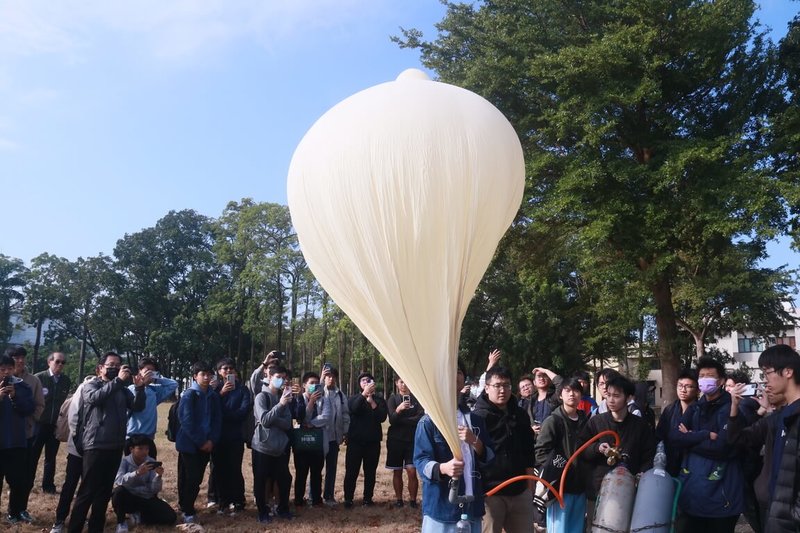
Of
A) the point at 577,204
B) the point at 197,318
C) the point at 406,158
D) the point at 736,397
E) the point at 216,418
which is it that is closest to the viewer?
the point at 406,158

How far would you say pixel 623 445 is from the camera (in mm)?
5531

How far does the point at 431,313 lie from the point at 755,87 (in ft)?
49.1

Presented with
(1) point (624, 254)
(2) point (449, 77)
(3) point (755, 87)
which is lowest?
(1) point (624, 254)

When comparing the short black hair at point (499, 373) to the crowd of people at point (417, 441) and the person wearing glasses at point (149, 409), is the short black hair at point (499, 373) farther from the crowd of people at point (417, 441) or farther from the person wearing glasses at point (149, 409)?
the person wearing glasses at point (149, 409)

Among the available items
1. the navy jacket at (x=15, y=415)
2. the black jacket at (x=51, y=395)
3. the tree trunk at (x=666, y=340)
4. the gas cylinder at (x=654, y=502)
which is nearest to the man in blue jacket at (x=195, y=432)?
the navy jacket at (x=15, y=415)

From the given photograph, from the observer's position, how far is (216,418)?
334 inches

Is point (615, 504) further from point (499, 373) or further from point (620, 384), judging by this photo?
point (499, 373)

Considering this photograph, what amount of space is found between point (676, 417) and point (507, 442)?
61.7 inches

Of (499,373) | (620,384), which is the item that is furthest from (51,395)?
(620,384)

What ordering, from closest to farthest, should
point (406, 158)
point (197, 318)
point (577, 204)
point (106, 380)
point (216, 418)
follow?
point (406, 158) → point (106, 380) → point (216, 418) → point (577, 204) → point (197, 318)

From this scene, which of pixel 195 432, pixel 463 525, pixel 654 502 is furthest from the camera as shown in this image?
pixel 195 432

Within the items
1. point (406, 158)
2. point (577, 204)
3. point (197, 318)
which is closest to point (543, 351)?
point (577, 204)

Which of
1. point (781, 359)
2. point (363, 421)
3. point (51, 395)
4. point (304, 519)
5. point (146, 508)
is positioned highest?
point (781, 359)

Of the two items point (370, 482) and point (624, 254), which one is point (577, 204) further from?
point (370, 482)
